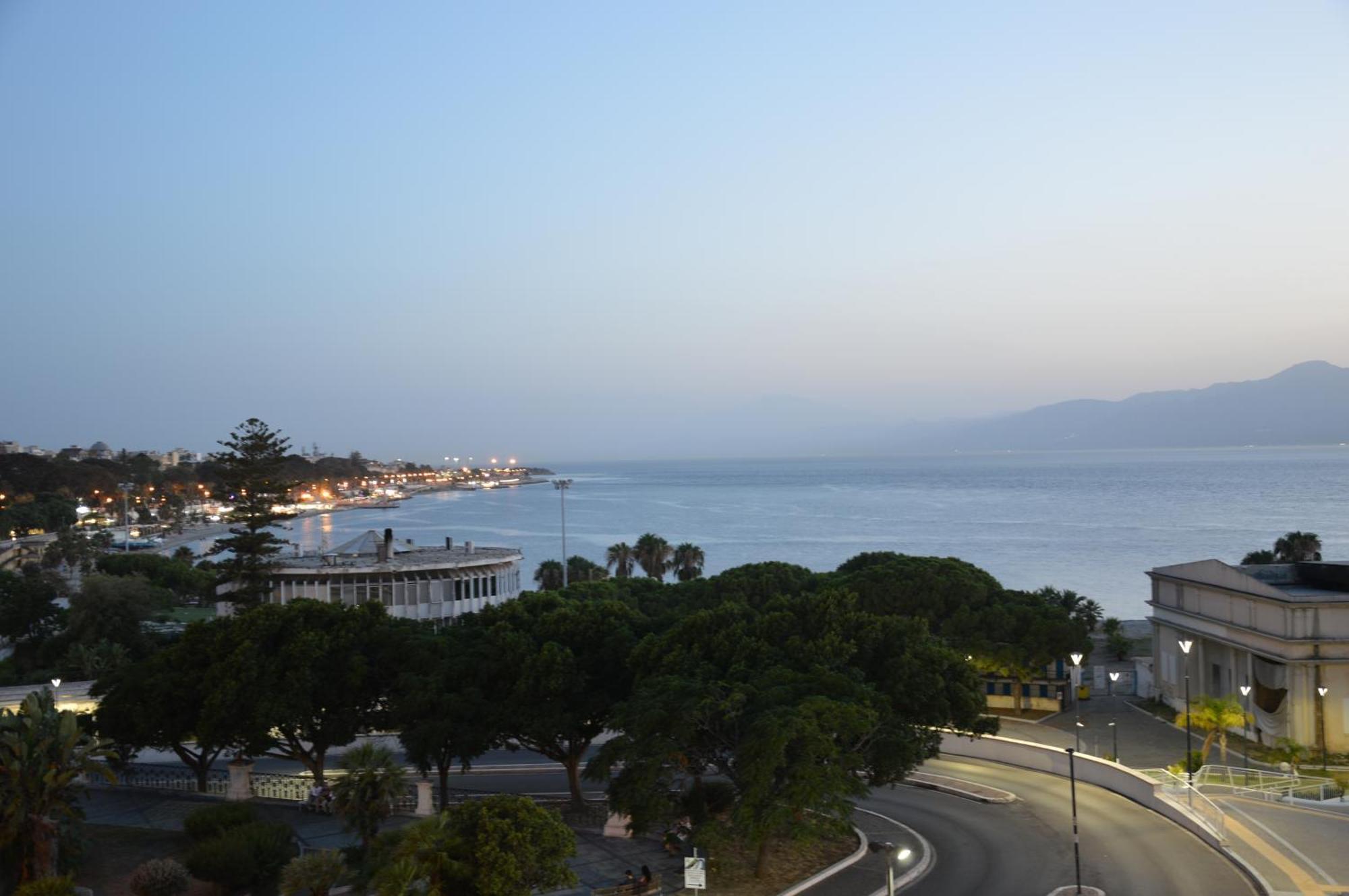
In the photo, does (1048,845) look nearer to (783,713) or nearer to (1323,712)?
(783,713)

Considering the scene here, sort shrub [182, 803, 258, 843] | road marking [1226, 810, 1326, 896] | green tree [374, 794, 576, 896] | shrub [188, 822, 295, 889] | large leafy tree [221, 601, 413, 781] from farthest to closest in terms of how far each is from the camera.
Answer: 1. large leafy tree [221, 601, 413, 781]
2. shrub [182, 803, 258, 843]
3. shrub [188, 822, 295, 889]
4. road marking [1226, 810, 1326, 896]
5. green tree [374, 794, 576, 896]

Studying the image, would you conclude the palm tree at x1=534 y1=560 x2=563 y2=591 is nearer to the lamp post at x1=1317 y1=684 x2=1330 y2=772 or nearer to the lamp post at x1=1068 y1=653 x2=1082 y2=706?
the lamp post at x1=1068 y1=653 x2=1082 y2=706

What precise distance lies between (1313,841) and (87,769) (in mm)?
28192

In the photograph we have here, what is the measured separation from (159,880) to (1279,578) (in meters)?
40.6

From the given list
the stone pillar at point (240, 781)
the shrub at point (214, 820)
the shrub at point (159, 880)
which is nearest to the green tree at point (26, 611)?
the stone pillar at point (240, 781)

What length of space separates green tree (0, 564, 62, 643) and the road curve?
50116mm

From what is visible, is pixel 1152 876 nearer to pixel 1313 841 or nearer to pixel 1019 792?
pixel 1313 841

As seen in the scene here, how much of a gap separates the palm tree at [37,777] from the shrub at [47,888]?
3.79 ft

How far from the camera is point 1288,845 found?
24.2 metres

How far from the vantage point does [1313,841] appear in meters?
24.4

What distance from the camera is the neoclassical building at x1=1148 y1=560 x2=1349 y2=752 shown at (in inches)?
1320

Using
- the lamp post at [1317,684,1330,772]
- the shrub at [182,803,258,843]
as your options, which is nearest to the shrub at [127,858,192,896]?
the shrub at [182,803,258,843]

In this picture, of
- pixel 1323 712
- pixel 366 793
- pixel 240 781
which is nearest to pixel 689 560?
pixel 1323 712

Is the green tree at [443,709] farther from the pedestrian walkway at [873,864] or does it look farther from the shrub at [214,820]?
the pedestrian walkway at [873,864]
